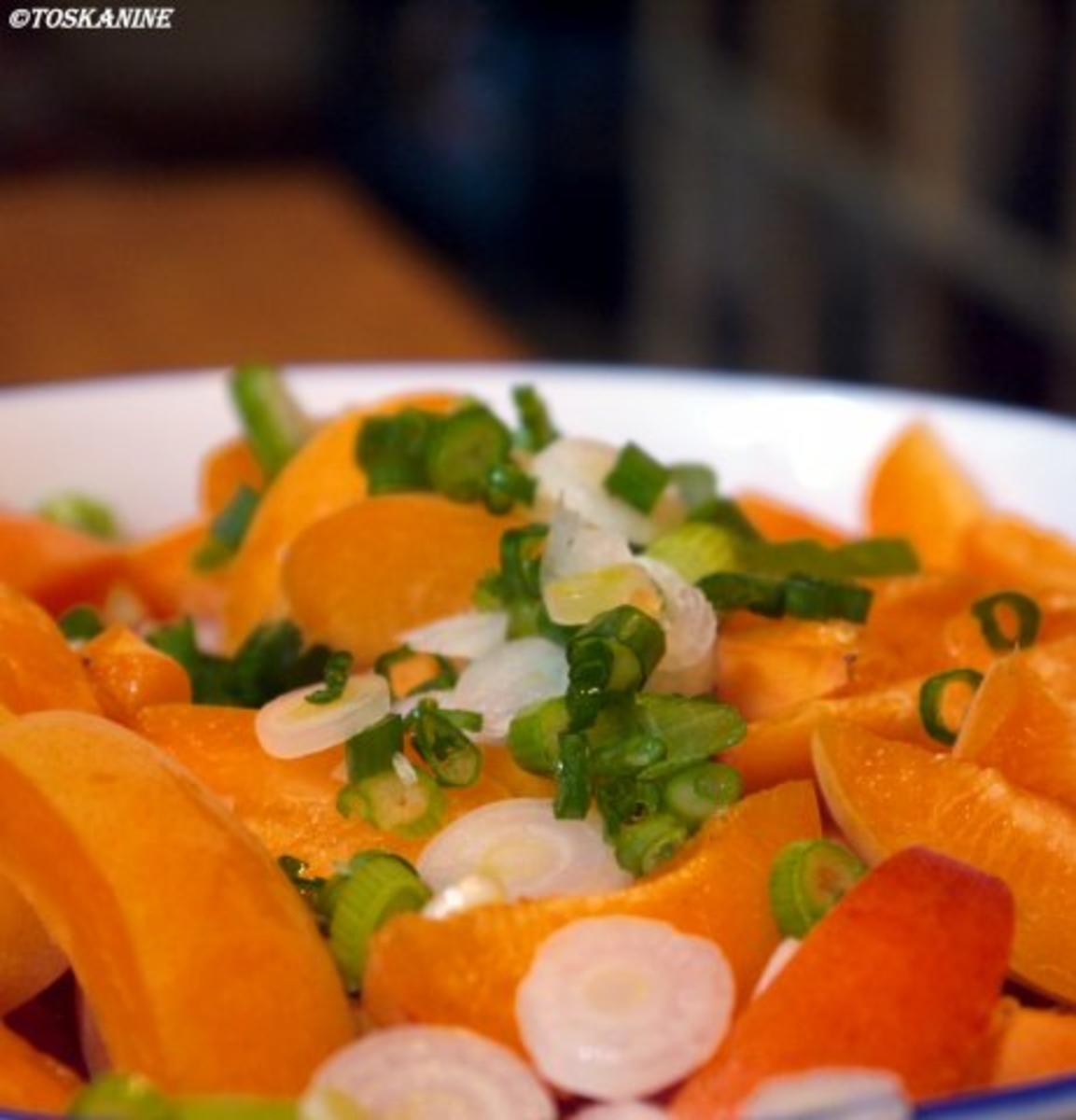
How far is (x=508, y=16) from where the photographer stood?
21.2 feet

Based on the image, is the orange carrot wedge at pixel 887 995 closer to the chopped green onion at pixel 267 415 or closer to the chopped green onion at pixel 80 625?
the chopped green onion at pixel 80 625

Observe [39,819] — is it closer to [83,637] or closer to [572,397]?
[83,637]

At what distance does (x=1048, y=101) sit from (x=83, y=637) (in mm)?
3014

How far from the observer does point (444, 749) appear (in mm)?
1026

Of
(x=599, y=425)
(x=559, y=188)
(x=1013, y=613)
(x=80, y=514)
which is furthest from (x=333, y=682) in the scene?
(x=559, y=188)

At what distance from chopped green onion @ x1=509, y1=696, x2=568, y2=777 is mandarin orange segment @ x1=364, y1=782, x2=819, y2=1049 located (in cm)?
11

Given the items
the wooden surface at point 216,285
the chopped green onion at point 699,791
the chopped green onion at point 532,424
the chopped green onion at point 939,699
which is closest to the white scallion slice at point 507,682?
the chopped green onion at point 699,791

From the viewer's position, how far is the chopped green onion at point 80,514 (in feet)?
5.79

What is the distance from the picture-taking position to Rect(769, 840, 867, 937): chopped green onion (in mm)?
906

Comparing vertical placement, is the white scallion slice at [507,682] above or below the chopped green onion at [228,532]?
above

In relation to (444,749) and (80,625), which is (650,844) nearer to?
(444,749)

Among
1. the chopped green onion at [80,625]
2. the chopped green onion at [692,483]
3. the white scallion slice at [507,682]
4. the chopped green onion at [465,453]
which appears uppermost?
the chopped green onion at [465,453]

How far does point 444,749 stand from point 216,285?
2308 millimetres

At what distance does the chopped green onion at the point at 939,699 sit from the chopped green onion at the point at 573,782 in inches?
8.9
